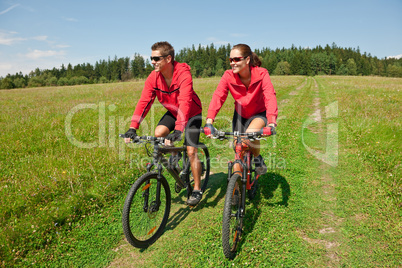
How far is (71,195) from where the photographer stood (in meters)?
4.90

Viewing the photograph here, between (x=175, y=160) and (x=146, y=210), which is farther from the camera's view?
(x=175, y=160)

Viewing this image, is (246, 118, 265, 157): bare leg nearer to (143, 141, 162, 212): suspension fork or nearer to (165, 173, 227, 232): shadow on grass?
(165, 173, 227, 232): shadow on grass

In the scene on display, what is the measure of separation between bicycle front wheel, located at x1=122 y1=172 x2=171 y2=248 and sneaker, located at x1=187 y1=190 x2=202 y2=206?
573mm

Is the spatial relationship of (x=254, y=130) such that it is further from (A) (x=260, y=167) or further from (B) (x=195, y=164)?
(B) (x=195, y=164)

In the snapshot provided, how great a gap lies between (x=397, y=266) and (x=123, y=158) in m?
6.42

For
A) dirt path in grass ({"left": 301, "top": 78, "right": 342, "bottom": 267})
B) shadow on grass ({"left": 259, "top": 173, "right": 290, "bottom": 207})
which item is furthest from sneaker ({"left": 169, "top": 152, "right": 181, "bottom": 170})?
dirt path in grass ({"left": 301, "top": 78, "right": 342, "bottom": 267})

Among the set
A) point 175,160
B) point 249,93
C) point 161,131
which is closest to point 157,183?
point 175,160

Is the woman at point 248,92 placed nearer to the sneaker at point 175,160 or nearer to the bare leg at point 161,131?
the bare leg at point 161,131

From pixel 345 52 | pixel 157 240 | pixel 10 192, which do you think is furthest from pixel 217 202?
pixel 345 52

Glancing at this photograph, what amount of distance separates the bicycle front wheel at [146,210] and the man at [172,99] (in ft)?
2.43

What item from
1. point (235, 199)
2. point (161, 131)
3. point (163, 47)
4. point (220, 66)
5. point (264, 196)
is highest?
point (220, 66)

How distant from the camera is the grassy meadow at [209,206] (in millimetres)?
3641

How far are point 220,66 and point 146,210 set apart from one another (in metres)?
143

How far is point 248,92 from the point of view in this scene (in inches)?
178
